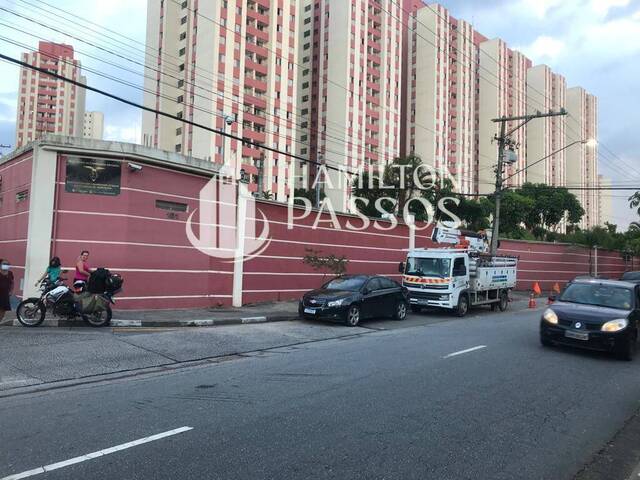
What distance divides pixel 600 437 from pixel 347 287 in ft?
31.3

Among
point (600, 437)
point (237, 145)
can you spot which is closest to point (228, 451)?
point (600, 437)

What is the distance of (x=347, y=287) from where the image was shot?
14.5 metres

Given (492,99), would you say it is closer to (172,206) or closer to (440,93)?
(440,93)

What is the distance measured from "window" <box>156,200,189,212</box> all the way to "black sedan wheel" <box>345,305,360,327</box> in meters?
6.08

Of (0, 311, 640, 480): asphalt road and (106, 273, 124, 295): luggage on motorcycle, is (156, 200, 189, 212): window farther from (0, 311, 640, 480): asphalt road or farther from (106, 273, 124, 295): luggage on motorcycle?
(0, 311, 640, 480): asphalt road

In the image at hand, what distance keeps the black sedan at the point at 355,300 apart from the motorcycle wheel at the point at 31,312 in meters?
6.60

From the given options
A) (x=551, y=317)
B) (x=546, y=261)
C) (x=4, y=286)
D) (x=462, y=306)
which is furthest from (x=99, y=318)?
(x=546, y=261)

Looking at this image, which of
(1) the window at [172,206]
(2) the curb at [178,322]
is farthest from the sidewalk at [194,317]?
(1) the window at [172,206]

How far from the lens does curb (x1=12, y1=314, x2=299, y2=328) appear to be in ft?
37.4

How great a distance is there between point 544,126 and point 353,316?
361ft

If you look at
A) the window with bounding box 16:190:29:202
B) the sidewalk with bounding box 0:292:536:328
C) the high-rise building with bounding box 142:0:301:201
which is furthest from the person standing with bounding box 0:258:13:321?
the high-rise building with bounding box 142:0:301:201

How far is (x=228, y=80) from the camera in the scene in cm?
6000

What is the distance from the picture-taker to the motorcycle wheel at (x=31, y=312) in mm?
10953

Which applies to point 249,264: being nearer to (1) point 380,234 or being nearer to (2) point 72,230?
(2) point 72,230
